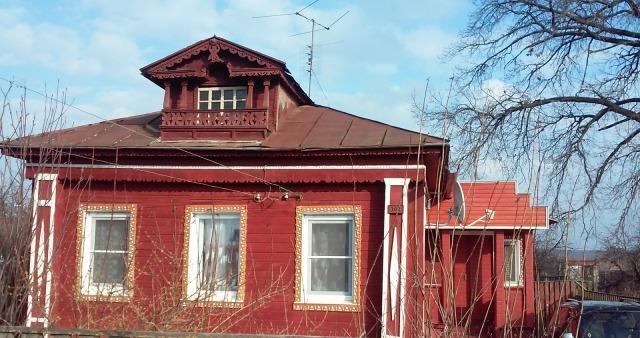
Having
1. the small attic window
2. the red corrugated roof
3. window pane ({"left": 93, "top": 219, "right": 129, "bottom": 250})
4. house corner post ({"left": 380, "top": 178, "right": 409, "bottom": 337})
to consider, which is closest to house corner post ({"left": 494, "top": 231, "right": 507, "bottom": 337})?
the red corrugated roof

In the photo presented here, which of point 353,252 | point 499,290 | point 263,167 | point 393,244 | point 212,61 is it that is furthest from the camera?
point 499,290

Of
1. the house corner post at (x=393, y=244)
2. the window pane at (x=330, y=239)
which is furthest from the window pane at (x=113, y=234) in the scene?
the house corner post at (x=393, y=244)

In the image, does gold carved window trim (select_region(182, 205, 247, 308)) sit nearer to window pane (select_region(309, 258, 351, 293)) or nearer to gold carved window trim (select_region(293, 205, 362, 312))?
gold carved window trim (select_region(293, 205, 362, 312))

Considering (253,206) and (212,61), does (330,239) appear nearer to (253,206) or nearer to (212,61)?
(253,206)

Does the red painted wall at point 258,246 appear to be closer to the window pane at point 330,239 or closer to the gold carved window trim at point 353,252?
the gold carved window trim at point 353,252

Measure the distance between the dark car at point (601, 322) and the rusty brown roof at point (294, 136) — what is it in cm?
313

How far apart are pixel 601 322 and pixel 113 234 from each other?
7.83 meters

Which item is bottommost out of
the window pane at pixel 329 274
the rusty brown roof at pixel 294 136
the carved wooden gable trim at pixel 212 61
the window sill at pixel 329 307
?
the window sill at pixel 329 307

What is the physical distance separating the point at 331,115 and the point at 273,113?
1367mm

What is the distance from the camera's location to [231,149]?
10.4 metres

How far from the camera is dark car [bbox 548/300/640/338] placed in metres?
8.98

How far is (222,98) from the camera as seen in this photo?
1198cm

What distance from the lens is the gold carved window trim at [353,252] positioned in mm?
10188

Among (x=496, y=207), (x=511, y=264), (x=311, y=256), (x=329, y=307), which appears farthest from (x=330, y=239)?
(x=496, y=207)
